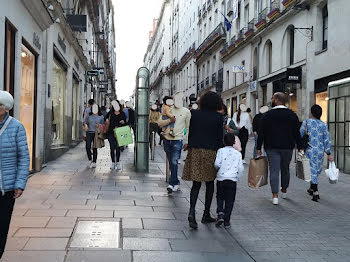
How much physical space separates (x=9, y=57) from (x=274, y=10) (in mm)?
16236

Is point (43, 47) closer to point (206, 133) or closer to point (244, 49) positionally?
point (206, 133)

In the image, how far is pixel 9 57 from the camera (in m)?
8.93

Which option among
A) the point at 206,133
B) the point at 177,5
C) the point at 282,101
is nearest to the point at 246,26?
the point at 282,101

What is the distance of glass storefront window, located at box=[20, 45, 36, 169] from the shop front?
26.2ft

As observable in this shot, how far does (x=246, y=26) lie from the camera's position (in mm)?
28922

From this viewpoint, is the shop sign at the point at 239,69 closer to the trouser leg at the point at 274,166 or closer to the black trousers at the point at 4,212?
the trouser leg at the point at 274,166

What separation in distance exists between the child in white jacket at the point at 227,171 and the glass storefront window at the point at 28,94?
5.76 metres

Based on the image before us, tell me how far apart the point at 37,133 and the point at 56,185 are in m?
2.79

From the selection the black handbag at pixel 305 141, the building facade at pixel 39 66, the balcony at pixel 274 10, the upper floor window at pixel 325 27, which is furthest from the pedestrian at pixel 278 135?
the balcony at pixel 274 10

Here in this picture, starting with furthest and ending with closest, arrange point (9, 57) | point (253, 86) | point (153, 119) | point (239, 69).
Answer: point (239, 69), point (253, 86), point (153, 119), point (9, 57)

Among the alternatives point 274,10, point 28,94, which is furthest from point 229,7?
point 28,94

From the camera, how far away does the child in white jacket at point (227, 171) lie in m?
5.79

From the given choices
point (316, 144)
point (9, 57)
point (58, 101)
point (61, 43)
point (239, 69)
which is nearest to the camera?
point (316, 144)

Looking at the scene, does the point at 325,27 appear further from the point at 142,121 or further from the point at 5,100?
the point at 5,100
